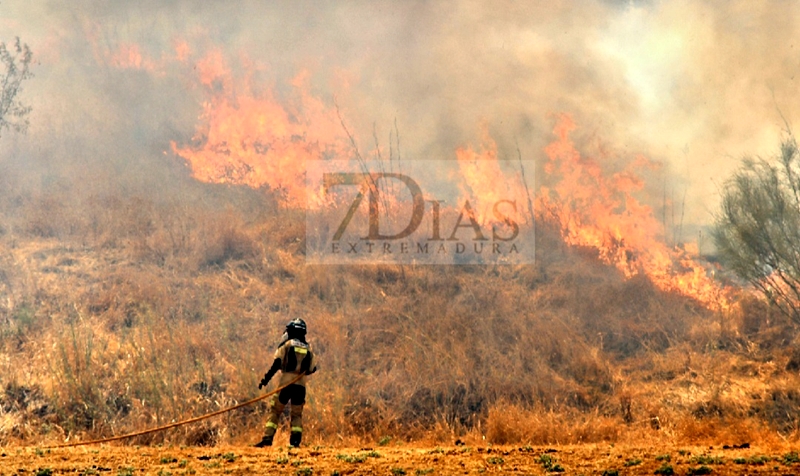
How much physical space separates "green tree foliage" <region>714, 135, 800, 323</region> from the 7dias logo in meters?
4.96

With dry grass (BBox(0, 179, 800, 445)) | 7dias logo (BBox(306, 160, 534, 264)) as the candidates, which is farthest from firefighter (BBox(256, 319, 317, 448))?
7dias logo (BBox(306, 160, 534, 264))

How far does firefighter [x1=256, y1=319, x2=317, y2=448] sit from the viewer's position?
26.4ft

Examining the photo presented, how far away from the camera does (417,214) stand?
17.9 meters

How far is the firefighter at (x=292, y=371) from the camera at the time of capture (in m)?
8.05

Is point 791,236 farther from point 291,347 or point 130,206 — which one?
point 130,206

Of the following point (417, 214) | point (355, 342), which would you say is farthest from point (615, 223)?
point (355, 342)

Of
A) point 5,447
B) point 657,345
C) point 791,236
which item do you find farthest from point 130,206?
point 791,236

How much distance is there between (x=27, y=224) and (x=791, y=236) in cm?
1866

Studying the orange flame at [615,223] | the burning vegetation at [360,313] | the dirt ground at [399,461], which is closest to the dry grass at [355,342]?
the burning vegetation at [360,313]

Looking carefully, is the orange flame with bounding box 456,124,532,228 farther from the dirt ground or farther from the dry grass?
the dirt ground

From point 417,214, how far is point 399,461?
1145 centimetres

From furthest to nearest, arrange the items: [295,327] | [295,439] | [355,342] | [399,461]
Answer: [355,342]
[295,327]
[295,439]
[399,461]

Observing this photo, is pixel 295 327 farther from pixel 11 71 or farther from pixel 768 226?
pixel 11 71

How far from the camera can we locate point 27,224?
16766 millimetres
